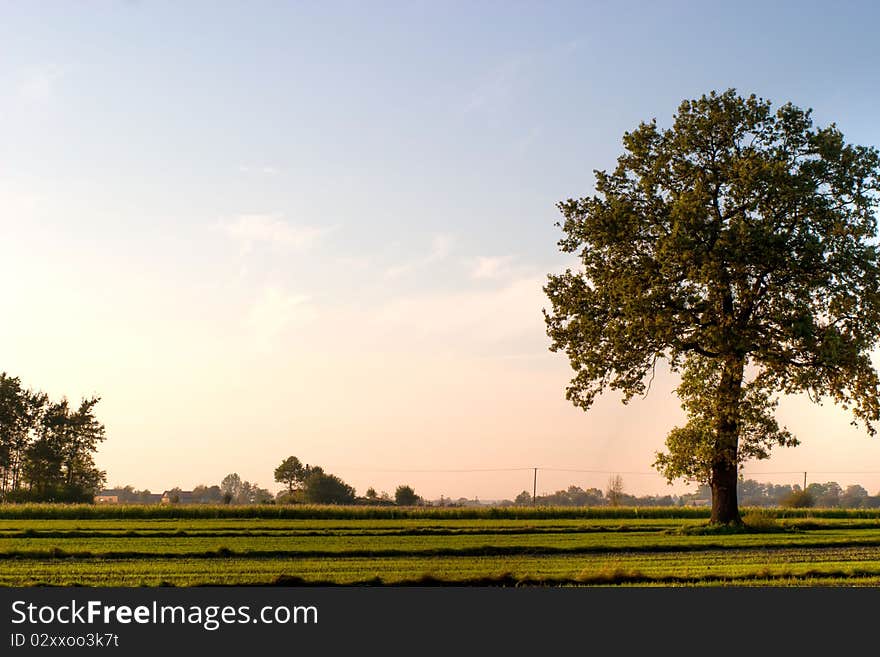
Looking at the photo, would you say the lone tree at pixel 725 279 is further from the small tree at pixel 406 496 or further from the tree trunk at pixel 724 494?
the small tree at pixel 406 496

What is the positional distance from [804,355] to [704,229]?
7.01 meters

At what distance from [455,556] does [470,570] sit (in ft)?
16.8

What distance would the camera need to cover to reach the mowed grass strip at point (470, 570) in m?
19.2

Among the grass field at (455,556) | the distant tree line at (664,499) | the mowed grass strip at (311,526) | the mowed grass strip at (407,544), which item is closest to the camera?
the grass field at (455,556)

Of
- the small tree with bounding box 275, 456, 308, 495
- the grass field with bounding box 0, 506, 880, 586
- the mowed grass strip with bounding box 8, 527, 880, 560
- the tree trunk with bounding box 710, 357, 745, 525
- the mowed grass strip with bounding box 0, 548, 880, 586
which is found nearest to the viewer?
the mowed grass strip with bounding box 0, 548, 880, 586

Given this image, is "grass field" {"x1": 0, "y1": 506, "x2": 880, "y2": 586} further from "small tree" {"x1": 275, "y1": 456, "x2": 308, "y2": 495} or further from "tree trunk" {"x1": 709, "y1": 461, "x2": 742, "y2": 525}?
"small tree" {"x1": 275, "y1": 456, "x2": 308, "y2": 495}

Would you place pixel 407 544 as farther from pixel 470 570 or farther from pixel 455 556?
pixel 470 570

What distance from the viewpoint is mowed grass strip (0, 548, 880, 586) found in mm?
19156

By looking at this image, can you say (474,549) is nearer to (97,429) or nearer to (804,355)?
(804,355)

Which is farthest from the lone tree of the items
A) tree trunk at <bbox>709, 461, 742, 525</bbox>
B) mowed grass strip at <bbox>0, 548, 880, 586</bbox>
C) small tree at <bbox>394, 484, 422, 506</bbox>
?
small tree at <bbox>394, 484, 422, 506</bbox>

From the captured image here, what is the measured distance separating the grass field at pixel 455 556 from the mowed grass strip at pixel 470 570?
0.03 m

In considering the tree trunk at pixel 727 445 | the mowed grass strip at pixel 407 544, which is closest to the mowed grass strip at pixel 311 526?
the tree trunk at pixel 727 445

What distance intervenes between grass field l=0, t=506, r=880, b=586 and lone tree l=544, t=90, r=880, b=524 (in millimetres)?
5762

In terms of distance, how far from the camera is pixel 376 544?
3194 cm
